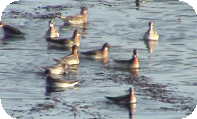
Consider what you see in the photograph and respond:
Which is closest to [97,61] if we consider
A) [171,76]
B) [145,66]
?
[145,66]

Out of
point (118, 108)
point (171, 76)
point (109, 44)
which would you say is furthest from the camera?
point (109, 44)

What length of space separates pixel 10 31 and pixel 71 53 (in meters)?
4.41

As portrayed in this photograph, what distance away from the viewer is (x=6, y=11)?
3212 cm

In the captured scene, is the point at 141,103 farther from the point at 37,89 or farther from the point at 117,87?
the point at 37,89

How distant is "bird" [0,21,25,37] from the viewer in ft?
91.5

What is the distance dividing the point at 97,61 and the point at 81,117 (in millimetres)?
7035

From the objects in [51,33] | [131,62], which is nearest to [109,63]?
[131,62]

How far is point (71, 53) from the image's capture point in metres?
24.7

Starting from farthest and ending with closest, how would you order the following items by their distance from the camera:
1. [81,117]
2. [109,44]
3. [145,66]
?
[109,44]
[145,66]
[81,117]

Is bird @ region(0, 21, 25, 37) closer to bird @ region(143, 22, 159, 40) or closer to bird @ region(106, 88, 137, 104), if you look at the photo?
bird @ region(143, 22, 159, 40)

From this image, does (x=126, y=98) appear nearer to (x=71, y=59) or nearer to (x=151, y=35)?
(x=71, y=59)

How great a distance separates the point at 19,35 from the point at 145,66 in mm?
6015

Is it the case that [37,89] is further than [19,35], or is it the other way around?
[19,35]

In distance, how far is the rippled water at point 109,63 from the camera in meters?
18.8
